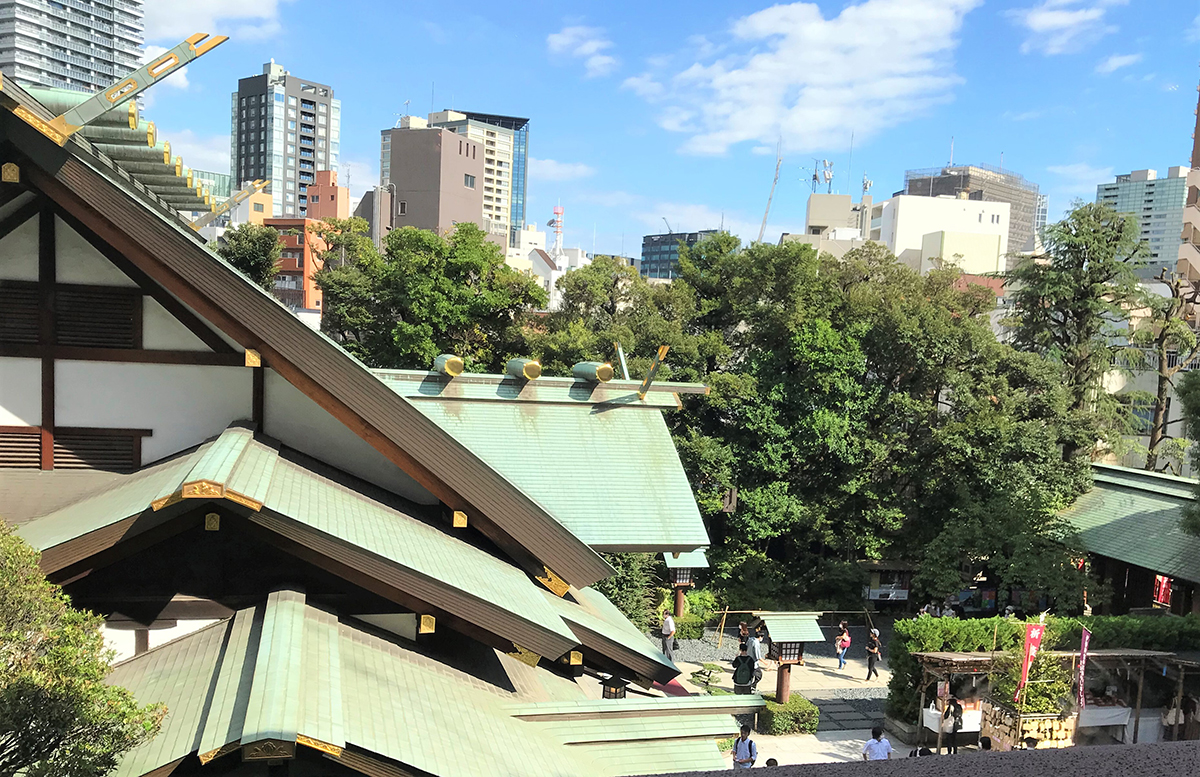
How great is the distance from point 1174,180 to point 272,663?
20310 centimetres

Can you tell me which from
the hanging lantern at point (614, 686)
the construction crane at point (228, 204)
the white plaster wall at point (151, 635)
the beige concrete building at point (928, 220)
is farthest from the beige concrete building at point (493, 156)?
the white plaster wall at point (151, 635)

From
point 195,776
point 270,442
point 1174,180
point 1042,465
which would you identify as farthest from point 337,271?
point 1174,180

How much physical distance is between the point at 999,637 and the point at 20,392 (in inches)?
752

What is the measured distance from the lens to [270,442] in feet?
26.3

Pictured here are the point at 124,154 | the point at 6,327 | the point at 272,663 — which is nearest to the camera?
the point at 272,663

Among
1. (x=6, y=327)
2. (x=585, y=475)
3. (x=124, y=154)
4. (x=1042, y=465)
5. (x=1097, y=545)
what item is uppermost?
(x=124, y=154)

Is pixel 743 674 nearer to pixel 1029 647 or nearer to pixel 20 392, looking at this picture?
pixel 1029 647

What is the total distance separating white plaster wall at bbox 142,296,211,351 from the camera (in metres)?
7.98

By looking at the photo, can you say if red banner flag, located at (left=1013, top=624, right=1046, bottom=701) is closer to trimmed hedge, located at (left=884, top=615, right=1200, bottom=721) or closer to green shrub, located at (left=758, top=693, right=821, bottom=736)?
trimmed hedge, located at (left=884, top=615, right=1200, bottom=721)

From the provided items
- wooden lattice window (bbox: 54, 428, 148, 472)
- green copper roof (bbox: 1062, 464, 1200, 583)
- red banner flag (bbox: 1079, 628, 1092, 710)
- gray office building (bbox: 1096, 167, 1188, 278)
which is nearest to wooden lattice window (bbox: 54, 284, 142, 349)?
wooden lattice window (bbox: 54, 428, 148, 472)

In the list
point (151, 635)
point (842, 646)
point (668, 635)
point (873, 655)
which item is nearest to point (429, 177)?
point (668, 635)

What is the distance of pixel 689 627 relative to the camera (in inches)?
1067

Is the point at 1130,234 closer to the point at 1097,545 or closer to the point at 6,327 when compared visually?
the point at 1097,545

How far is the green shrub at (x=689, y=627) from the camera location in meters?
26.8
